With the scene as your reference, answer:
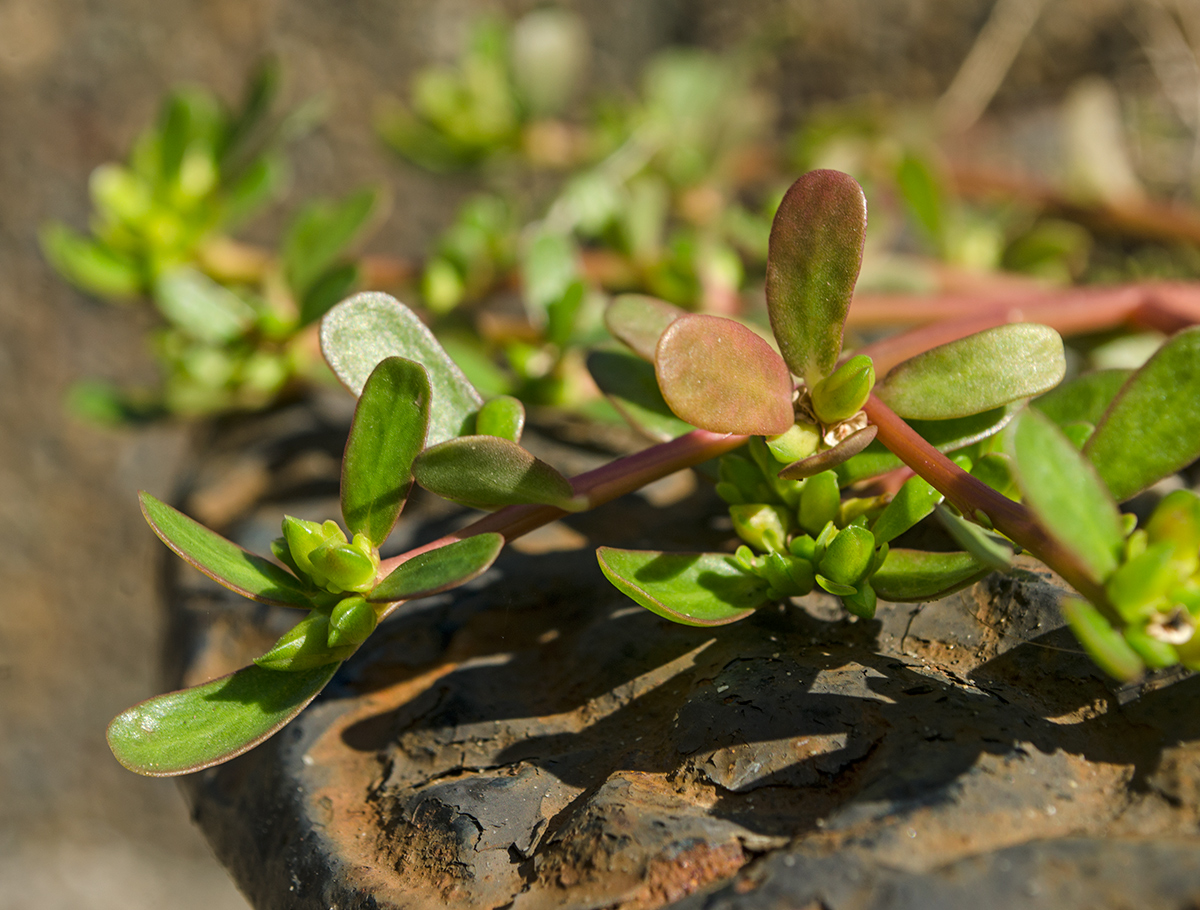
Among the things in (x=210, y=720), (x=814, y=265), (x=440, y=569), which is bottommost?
(x=210, y=720)

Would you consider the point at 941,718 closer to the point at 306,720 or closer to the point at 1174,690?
the point at 1174,690

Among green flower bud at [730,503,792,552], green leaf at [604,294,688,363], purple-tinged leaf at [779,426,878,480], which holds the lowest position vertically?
green flower bud at [730,503,792,552]

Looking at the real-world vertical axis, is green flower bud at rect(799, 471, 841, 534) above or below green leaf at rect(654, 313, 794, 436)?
below

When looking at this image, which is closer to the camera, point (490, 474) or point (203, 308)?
point (490, 474)

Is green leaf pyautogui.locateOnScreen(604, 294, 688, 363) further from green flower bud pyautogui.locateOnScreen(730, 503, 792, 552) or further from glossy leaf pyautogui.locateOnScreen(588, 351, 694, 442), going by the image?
green flower bud pyautogui.locateOnScreen(730, 503, 792, 552)

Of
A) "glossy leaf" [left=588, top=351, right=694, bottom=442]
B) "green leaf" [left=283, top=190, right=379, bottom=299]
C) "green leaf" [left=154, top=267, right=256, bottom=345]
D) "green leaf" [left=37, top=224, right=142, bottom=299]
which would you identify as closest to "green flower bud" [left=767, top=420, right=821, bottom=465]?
"glossy leaf" [left=588, top=351, right=694, bottom=442]

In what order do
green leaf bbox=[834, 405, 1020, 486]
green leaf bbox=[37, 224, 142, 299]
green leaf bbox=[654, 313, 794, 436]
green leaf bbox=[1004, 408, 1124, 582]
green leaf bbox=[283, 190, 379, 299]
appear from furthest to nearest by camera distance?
1. green leaf bbox=[37, 224, 142, 299]
2. green leaf bbox=[283, 190, 379, 299]
3. green leaf bbox=[834, 405, 1020, 486]
4. green leaf bbox=[654, 313, 794, 436]
5. green leaf bbox=[1004, 408, 1124, 582]

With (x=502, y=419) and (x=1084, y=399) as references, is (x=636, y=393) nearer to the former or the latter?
(x=502, y=419)

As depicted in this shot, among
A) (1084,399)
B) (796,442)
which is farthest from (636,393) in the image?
(1084,399)
